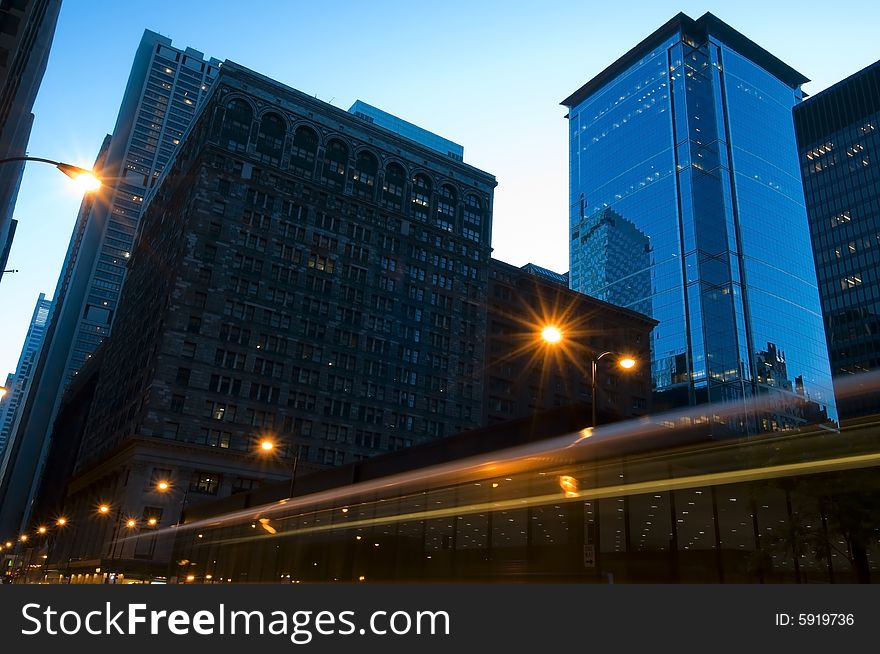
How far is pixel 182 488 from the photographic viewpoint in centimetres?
7625

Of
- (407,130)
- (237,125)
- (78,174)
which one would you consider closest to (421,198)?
(237,125)

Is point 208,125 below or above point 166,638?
above

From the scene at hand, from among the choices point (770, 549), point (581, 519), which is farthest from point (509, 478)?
point (770, 549)

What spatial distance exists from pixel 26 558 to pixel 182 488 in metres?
116

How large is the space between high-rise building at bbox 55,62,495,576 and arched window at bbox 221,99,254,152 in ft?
0.63

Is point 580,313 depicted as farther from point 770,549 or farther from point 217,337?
point 770,549

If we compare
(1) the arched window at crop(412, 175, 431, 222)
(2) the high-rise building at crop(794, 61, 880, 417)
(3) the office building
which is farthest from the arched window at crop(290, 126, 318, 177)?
(2) the high-rise building at crop(794, 61, 880, 417)

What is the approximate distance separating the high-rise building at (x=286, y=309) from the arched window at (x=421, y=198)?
0.24m

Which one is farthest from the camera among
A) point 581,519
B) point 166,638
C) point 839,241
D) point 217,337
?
point 839,241

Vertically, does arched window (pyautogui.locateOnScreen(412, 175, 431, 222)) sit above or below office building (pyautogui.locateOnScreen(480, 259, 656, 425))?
above

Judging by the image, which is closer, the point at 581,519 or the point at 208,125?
the point at 581,519

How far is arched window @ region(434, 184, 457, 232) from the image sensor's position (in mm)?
108625

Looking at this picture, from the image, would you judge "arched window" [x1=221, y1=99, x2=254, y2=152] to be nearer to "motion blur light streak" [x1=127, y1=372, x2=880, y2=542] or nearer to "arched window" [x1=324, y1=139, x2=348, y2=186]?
"arched window" [x1=324, y1=139, x2=348, y2=186]

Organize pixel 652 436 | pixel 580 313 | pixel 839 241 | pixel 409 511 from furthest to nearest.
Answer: pixel 839 241 < pixel 580 313 < pixel 409 511 < pixel 652 436
